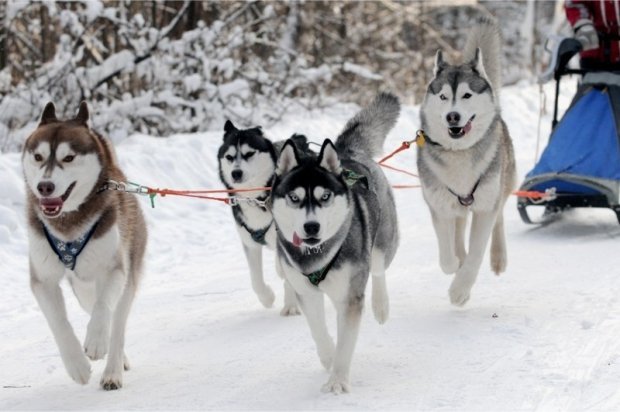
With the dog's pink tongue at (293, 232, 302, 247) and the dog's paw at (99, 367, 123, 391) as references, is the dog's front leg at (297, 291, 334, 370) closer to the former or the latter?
the dog's pink tongue at (293, 232, 302, 247)

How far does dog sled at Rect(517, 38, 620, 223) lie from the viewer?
6289 millimetres

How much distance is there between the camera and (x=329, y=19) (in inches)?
573

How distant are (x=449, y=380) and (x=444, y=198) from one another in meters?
1.58

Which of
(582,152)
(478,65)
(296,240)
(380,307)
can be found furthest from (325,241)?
(582,152)

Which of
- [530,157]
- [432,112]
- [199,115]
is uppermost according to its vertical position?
[432,112]

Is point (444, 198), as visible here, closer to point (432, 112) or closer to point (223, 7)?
point (432, 112)

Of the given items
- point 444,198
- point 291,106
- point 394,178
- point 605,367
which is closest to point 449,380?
point 605,367

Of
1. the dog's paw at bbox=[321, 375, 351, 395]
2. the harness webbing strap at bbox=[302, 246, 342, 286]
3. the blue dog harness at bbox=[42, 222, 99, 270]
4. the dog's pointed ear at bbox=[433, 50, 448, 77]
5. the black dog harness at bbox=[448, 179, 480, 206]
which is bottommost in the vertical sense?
the dog's paw at bbox=[321, 375, 351, 395]

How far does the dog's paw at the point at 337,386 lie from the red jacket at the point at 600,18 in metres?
4.39

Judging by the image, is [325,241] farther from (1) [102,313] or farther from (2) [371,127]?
(2) [371,127]

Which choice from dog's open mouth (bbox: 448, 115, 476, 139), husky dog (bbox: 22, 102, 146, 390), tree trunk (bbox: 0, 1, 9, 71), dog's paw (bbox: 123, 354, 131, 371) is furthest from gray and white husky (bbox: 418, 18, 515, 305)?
tree trunk (bbox: 0, 1, 9, 71)

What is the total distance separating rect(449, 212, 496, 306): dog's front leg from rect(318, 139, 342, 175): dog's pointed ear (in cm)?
143

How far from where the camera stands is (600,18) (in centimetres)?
670

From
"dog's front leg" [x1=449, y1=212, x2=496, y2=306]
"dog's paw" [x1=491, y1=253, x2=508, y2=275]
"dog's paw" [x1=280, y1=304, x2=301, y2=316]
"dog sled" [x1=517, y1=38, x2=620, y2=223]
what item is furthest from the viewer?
"dog sled" [x1=517, y1=38, x2=620, y2=223]
